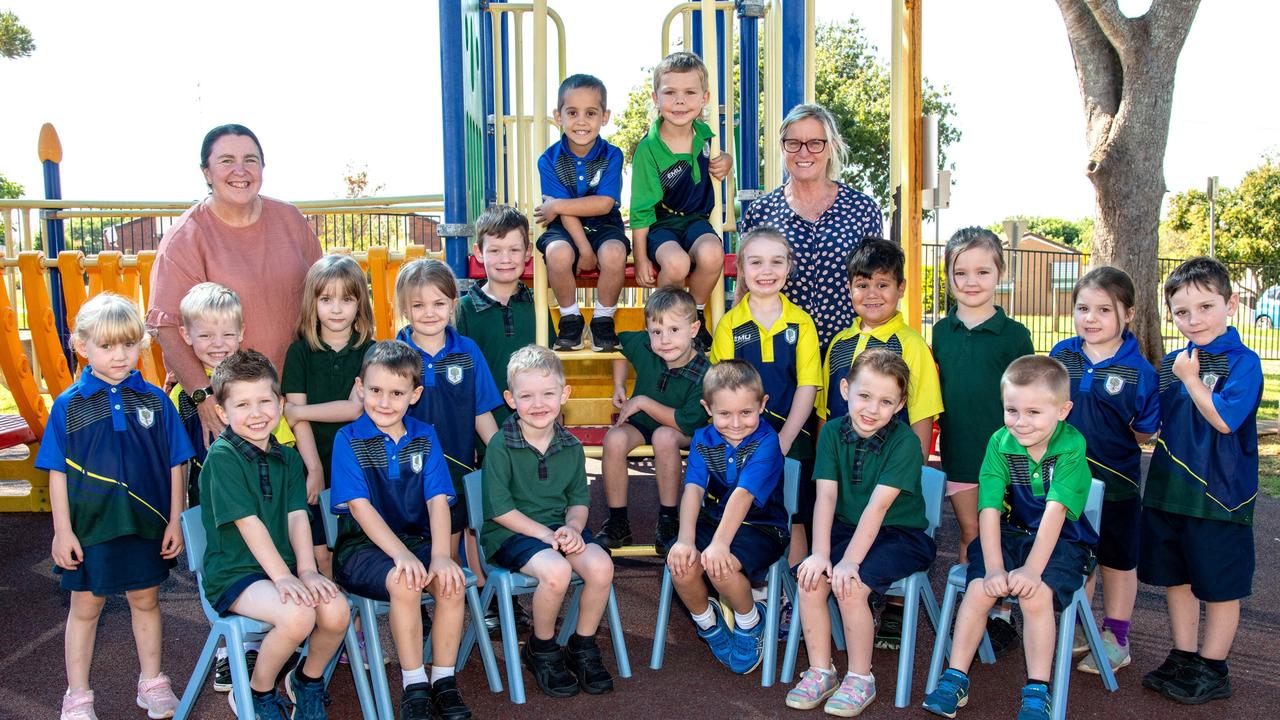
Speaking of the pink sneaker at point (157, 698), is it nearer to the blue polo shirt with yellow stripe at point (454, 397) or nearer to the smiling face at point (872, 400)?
the blue polo shirt with yellow stripe at point (454, 397)

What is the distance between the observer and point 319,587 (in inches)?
113

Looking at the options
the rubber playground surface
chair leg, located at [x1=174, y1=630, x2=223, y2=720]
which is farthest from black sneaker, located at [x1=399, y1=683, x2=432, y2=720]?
→ chair leg, located at [x1=174, y1=630, x2=223, y2=720]

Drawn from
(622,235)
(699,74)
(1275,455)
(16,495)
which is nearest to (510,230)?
(622,235)

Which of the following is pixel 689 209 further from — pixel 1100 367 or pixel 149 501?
pixel 149 501

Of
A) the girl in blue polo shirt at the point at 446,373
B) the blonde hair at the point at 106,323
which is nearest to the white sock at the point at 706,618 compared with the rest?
the girl in blue polo shirt at the point at 446,373

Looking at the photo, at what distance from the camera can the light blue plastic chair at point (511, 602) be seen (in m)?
3.15

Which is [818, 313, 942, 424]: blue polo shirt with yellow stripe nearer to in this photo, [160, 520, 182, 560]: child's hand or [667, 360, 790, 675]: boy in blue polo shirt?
[667, 360, 790, 675]: boy in blue polo shirt

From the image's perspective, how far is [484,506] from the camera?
3.31 m

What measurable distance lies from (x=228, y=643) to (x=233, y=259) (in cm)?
136

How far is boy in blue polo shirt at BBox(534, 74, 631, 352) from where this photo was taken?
398 centimetres

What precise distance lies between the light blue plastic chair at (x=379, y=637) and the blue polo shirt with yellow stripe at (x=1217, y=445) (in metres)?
2.15

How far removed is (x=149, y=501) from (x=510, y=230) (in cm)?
152

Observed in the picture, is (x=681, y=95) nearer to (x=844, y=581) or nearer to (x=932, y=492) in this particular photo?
(x=932, y=492)

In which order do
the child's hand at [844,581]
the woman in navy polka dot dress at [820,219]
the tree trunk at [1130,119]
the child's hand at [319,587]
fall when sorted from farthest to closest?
the tree trunk at [1130,119] < the woman in navy polka dot dress at [820,219] < the child's hand at [844,581] < the child's hand at [319,587]
